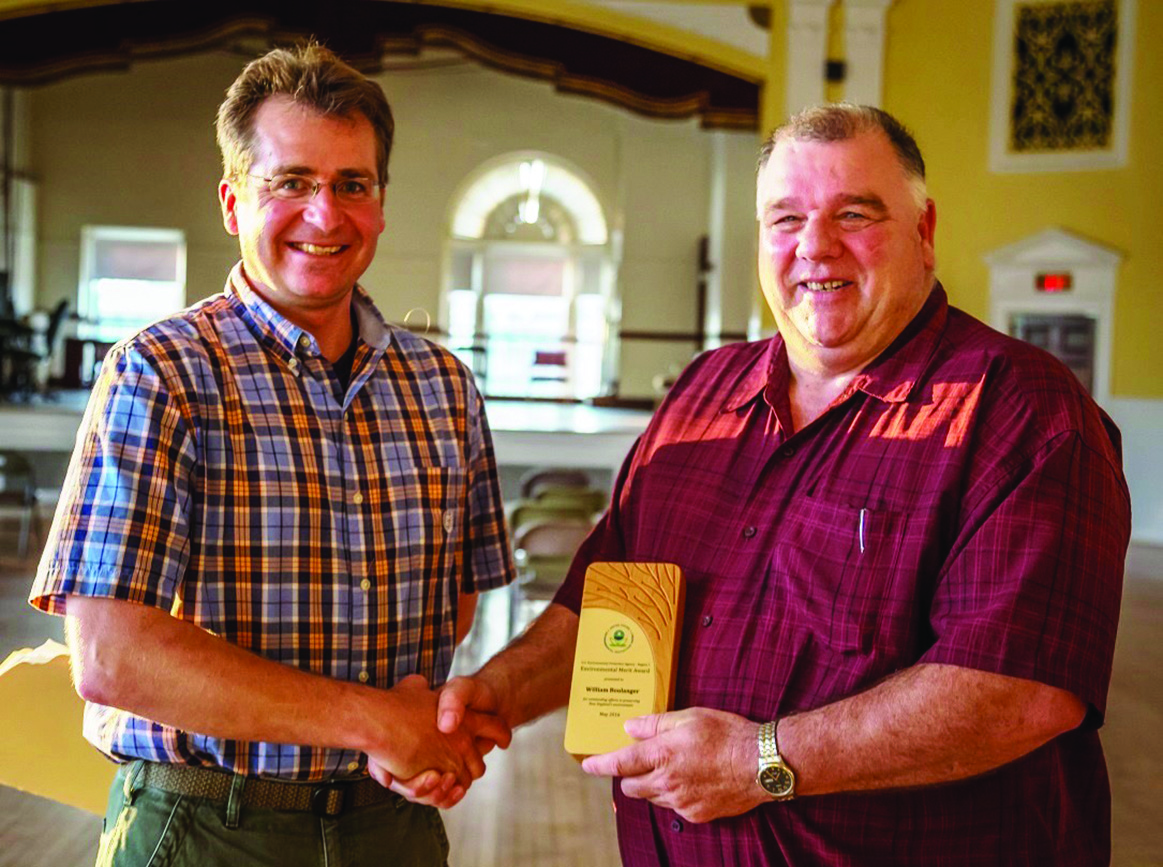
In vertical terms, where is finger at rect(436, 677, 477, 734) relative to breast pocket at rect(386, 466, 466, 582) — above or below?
below

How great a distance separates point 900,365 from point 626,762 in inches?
27.5

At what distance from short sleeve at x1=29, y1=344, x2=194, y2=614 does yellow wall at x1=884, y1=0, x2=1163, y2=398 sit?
11028 millimetres

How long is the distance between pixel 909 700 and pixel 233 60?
18.6 m

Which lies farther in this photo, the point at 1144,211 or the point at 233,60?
the point at 233,60

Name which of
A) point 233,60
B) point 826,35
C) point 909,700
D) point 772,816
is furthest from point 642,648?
point 233,60

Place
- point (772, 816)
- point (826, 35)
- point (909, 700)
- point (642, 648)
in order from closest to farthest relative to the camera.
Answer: point (909, 700) < point (772, 816) < point (642, 648) < point (826, 35)

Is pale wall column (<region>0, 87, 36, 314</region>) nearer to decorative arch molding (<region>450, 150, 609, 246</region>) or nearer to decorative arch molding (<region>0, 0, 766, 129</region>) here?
decorative arch molding (<region>0, 0, 766, 129</region>)

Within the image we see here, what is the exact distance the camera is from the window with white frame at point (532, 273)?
61.7 ft

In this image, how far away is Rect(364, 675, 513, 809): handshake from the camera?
5.91ft

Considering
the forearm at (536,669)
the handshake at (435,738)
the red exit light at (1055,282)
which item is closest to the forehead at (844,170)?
the forearm at (536,669)

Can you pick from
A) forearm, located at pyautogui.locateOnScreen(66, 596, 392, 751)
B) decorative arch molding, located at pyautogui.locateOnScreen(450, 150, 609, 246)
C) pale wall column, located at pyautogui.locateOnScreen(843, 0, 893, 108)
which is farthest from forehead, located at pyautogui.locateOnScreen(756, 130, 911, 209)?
decorative arch molding, located at pyautogui.locateOnScreen(450, 150, 609, 246)

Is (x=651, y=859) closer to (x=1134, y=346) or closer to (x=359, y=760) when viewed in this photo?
(x=359, y=760)

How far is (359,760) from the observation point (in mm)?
1843

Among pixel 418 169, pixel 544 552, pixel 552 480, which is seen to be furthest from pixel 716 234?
pixel 544 552
